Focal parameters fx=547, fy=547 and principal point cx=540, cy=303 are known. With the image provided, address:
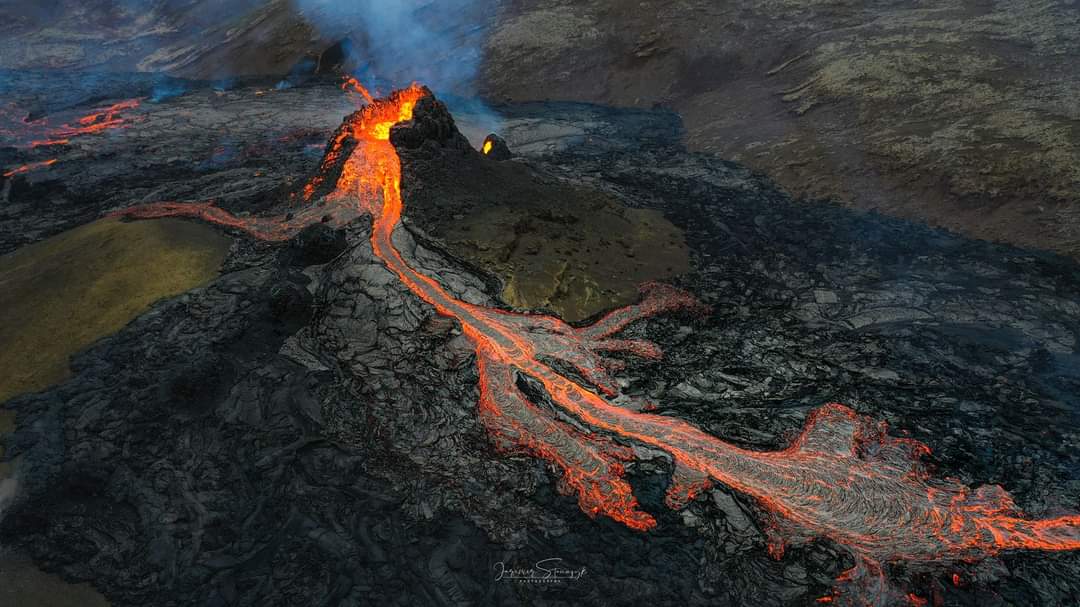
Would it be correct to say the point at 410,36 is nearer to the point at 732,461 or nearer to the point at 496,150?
the point at 496,150

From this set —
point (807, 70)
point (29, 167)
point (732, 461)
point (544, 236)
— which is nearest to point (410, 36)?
point (29, 167)

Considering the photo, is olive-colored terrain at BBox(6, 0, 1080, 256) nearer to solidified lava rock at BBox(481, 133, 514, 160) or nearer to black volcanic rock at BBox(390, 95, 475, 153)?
solidified lava rock at BBox(481, 133, 514, 160)

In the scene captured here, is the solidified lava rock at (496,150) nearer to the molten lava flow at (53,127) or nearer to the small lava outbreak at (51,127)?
the small lava outbreak at (51,127)

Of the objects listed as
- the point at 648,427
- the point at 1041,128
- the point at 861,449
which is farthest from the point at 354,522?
the point at 1041,128

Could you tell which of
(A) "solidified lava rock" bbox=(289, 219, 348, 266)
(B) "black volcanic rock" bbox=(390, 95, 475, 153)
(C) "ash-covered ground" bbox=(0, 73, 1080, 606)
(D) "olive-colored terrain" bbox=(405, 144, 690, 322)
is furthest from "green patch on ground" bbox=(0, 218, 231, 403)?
(D) "olive-colored terrain" bbox=(405, 144, 690, 322)
